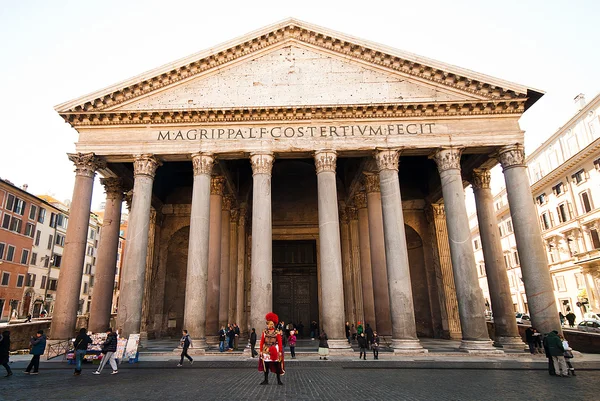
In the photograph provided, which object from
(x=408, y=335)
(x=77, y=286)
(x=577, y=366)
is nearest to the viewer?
(x=577, y=366)

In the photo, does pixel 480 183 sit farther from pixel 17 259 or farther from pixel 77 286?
pixel 17 259

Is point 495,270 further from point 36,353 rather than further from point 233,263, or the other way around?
point 36,353

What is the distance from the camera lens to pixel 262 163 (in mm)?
14812

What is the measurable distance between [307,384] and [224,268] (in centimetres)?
1129

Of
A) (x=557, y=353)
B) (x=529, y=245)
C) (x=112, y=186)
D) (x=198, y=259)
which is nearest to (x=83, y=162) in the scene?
(x=112, y=186)

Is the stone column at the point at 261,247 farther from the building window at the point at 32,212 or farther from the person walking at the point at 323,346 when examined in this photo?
the building window at the point at 32,212

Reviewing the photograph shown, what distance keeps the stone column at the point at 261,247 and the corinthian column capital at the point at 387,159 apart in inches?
167

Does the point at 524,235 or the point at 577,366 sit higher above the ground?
the point at 524,235

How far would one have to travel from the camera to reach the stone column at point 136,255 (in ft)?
43.4

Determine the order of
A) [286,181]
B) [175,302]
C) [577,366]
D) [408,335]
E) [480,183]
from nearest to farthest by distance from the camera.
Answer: [577,366], [408,335], [480,183], [175,302], [286,181]

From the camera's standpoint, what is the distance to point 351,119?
15.2 metres

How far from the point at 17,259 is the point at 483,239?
113 ft

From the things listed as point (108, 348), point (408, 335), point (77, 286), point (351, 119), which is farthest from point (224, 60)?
point (408, 335)

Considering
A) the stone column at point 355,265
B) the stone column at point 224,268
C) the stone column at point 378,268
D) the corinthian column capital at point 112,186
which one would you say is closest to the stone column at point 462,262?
the stone column at point 378,268
